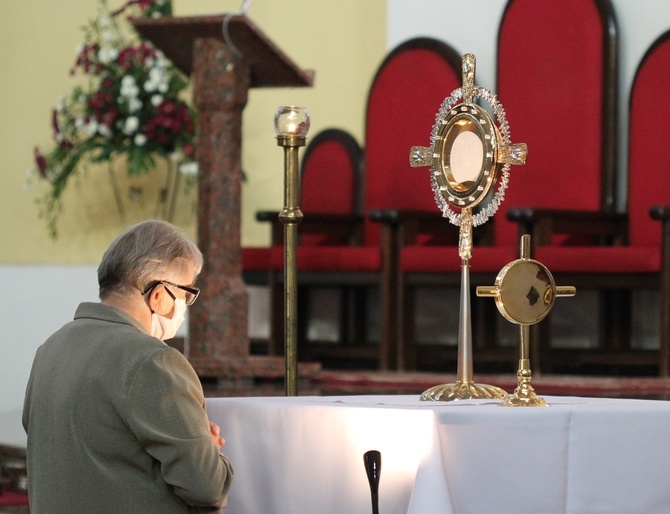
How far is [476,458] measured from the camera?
6.27 ft

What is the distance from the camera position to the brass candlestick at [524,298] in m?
2.03

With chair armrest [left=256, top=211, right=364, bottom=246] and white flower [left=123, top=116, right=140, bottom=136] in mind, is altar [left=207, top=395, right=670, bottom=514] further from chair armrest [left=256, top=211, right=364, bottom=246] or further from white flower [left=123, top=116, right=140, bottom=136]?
white flower [left=123, top=116, right=140, bottom=136]

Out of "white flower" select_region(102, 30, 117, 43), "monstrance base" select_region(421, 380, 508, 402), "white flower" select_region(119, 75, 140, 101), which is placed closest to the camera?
"monstrance base" select_region(421, 380, 508, 402)

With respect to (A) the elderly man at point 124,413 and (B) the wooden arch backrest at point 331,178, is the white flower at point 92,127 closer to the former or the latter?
(B) the wooden arch backrest at point 331,178

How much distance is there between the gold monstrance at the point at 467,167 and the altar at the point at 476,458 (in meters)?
0.20

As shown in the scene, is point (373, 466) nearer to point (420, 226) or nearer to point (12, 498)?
point (12, 498)

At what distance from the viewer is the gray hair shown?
78.2 inches

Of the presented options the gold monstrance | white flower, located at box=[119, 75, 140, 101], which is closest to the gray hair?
the gold monstrance

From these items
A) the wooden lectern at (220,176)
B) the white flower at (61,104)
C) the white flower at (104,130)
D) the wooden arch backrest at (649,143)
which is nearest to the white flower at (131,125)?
the white flower at (104,130)

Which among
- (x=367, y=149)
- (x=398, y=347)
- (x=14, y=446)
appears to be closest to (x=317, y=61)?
(x=367, y=149)

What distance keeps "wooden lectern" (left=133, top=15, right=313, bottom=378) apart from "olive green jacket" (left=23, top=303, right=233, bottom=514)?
220cm

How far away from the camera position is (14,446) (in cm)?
357

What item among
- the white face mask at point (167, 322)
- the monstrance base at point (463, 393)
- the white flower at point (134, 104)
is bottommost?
the monstrance base at point (463, 393)

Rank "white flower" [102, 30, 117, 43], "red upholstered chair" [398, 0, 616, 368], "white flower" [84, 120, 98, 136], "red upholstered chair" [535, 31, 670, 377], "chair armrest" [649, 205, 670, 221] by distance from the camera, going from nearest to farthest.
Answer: "chair armrest" [649, 205, 670, 221] < "red upholstered chair" [535, 31, 670, 377] < "red upholstered chair" [398, 0, 616, 368] < "white flower" [84, 120, 98, 136] < "white flower" [102, 30, 117, 43]
